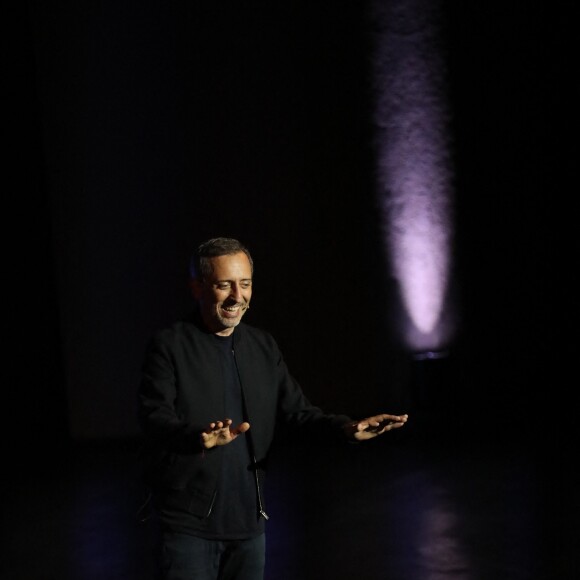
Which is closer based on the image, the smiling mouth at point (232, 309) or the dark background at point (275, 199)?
the smiling mouth at point (232, 309)

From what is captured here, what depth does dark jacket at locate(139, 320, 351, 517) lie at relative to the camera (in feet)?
7.75

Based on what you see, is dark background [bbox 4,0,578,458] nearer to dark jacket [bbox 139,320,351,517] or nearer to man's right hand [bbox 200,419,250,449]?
dark jacket [bbox 139,320,351,517]

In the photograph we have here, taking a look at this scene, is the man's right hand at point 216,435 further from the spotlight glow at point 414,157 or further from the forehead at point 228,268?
the spotlight glow at point 414,157

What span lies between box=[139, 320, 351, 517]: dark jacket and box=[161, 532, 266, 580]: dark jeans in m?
0.09

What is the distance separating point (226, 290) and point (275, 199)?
5.24 m

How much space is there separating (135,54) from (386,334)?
2.90m

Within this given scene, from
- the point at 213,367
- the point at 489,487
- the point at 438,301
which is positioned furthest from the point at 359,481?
the point at 213,367

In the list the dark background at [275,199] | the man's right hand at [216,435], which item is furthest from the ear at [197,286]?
the dark background at [275,199]

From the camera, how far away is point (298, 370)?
307 inches

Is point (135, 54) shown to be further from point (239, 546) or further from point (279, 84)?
point (239, 546)

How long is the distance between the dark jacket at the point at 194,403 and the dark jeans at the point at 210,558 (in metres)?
0.09

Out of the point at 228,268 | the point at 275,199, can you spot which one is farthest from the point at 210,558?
the point at 275,199

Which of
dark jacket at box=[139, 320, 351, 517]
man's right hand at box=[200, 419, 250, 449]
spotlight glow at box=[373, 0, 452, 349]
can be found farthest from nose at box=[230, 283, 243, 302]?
spotlight glow at box=[373, 0, 452, 349]

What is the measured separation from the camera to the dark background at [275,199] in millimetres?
7223
